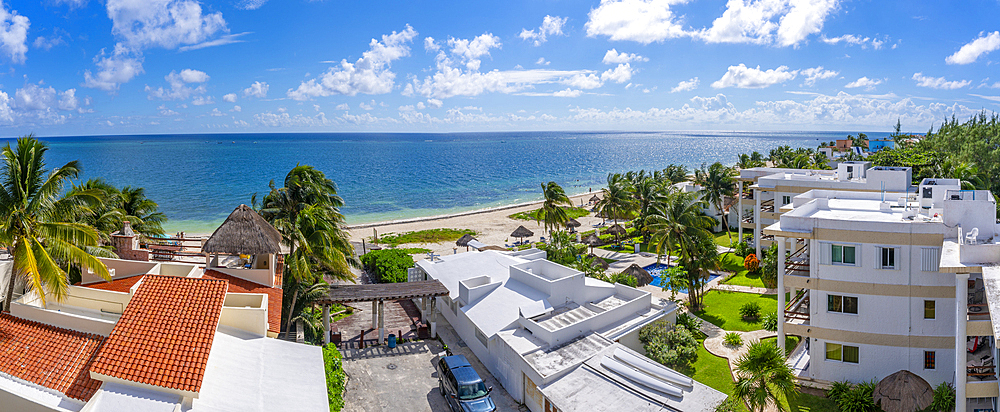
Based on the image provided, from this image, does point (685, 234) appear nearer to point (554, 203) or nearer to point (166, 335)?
point (554, 203)

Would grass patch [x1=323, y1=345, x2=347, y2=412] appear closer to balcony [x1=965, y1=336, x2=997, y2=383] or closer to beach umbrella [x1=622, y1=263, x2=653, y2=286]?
beach umbrella [x1=622, y1=263, x2=653, y2=286]

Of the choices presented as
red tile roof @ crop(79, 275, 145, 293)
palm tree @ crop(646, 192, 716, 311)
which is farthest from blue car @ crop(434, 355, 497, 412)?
palm tree @ crop(646, 192, 716, 311)

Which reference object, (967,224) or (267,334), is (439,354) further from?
(967,224)

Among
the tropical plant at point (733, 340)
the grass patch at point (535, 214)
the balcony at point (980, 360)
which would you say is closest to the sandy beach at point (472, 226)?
the grass patch at point (535, 214)

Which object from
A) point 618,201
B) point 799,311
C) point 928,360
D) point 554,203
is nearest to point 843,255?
point 799,311

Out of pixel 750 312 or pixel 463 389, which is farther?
pixel 750 312

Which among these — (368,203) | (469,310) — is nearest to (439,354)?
(469,310)

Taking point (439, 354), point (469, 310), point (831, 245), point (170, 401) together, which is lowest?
point (439, 354)
